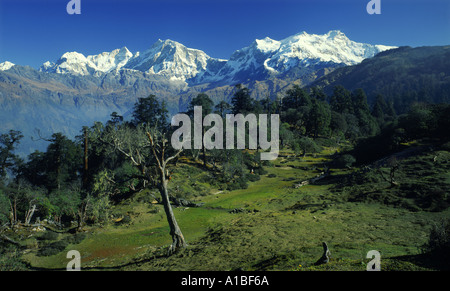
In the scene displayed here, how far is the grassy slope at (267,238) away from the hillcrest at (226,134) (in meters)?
20.8

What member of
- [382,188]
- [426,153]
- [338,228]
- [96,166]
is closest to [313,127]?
[426,153]

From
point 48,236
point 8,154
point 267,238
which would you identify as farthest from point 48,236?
point 8,154

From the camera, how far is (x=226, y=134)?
→ 60.2 m

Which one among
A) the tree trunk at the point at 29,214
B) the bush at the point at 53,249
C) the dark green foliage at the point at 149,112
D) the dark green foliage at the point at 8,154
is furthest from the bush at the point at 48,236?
the dark green foliage at the point at 149,112

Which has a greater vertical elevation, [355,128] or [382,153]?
[355,128]

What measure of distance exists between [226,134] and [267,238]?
4338cm

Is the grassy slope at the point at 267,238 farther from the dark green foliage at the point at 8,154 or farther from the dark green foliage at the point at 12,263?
the dark green foliage at the point at 8,154

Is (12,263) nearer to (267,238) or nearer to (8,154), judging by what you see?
(267,238)

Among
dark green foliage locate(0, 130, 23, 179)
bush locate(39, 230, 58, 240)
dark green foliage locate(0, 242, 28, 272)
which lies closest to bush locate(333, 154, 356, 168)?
bush locate(39, 230, 58, 240)

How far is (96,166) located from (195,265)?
151ft

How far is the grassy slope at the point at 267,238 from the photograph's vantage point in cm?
1320

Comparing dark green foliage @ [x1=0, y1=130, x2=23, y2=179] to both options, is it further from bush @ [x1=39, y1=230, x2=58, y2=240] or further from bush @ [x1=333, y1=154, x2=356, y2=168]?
bush @ [x1=333, y1=154, x2=356, y2=168]

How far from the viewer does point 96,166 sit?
173ft
